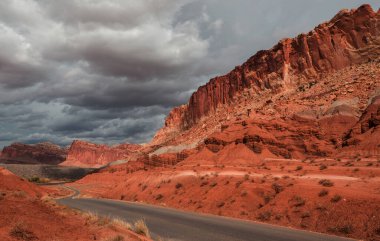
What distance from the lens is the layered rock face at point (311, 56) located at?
7506cm

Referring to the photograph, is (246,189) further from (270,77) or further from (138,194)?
(270,77)

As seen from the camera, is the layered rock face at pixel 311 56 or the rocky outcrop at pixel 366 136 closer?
the rocky outcrop at pixel 366 136

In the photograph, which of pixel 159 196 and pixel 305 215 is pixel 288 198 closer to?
pixel 305 215

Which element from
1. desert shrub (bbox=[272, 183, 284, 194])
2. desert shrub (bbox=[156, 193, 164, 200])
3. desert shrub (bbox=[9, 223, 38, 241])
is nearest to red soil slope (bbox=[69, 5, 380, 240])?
desert shrub (bbox=[272, 183, 284, 194])

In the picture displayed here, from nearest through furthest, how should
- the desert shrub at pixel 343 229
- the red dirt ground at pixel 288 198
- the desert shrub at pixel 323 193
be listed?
the desert shrub at pixel 343 229
the red dirt ground at pixel 288 198
the desert shrub at pixel 323 193

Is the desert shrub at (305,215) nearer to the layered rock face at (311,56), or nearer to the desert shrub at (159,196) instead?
the desert shrub at (159,196)

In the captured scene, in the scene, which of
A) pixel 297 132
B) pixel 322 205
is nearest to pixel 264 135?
pixel 297 132

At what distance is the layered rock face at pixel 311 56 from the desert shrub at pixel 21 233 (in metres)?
76.4

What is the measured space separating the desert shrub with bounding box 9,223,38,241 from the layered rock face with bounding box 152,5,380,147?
7641 cm

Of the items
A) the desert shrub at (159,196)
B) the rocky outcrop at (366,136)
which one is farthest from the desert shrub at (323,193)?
the rocky outcrop at (366,136)

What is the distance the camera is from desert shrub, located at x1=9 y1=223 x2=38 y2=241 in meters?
9.65

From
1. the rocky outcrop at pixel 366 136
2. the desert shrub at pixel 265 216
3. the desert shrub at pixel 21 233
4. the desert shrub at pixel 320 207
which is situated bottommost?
the desert shrub at pixel 265 216

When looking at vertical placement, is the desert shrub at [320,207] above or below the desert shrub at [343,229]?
above

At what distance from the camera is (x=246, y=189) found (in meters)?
25.5
